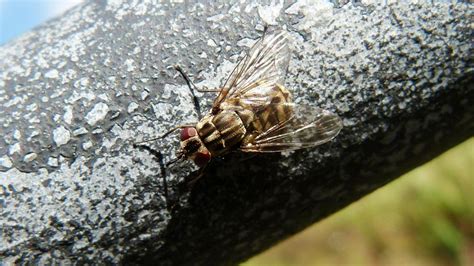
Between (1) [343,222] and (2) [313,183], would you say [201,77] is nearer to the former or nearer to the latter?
(2) [313,183]

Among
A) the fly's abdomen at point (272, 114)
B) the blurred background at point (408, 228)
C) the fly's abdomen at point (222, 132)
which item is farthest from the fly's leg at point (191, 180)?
the blurred background at point (408, 228)

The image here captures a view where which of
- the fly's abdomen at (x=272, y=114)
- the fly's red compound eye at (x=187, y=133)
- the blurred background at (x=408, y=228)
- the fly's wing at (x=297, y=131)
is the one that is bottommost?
the blurred background at (x=408, y=228)

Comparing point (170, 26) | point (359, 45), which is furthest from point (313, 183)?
point (170, 26)

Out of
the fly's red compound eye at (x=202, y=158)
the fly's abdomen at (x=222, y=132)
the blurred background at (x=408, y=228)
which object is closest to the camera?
the fly's red compound eye at (x=202, y=158)

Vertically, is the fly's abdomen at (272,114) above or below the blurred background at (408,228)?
above

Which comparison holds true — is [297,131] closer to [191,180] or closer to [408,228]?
[191,180]

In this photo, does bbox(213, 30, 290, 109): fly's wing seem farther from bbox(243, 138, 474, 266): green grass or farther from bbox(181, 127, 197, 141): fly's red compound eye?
bbox(243, 138, 474, 266): green grass

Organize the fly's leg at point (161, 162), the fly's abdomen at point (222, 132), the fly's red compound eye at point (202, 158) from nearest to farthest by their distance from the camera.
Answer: the fly's leg at point (161, 162) → the fly's red compound eye at point (202, 158) → the fly's abdomen at point (222, 132)

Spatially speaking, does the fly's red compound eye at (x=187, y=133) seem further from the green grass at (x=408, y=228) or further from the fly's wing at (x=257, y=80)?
the green grass at (x=408, y=228)
